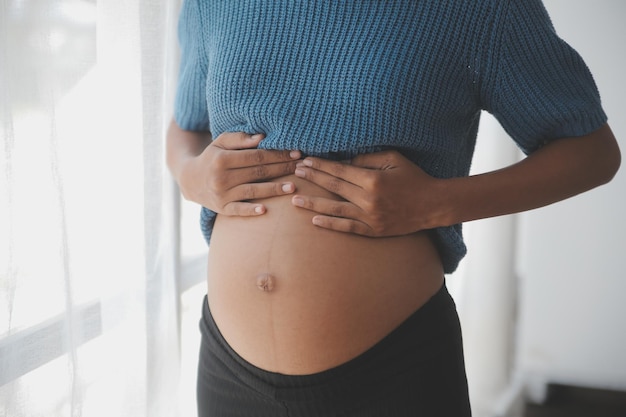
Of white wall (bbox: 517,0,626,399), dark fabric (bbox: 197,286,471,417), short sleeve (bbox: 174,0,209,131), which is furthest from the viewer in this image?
white wall (bbox: 517,0,626,399)

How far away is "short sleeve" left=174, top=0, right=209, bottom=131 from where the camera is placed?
3.05ft

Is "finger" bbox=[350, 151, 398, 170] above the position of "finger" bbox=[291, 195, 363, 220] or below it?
above

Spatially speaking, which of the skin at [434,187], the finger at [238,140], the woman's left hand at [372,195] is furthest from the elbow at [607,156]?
the finger at [238,140]

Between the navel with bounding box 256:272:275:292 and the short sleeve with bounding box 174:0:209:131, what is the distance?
0.35 meters

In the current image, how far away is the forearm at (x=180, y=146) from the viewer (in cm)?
96

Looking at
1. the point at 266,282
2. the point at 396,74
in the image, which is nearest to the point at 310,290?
the point at 266,282

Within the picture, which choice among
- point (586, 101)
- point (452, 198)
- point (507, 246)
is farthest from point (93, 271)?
point (507, 246)

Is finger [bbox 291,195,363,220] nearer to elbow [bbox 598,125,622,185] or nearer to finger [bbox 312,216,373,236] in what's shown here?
finger [bbox 312,216,373,236]

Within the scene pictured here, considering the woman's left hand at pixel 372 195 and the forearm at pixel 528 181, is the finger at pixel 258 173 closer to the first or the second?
the woman's left hand at pixel 372 195

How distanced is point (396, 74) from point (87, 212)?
513 millimetres

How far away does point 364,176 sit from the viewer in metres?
0.76

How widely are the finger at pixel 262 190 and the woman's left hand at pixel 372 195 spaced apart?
22 mm

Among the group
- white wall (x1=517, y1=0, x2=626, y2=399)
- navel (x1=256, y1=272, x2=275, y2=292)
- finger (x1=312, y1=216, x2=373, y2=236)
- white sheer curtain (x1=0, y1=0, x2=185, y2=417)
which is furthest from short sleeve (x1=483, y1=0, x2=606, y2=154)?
white wall (x1=517, y1=0, x2=626, y2=399)

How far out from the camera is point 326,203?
0.77m
